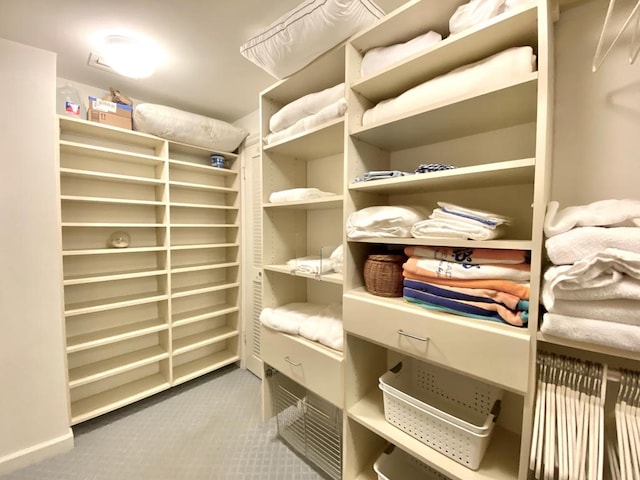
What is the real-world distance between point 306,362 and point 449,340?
30.2 inches

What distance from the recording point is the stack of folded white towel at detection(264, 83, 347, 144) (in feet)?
3.97

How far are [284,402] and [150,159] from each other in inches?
78.6

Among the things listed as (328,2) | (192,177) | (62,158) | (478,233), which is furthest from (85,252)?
(478,233)

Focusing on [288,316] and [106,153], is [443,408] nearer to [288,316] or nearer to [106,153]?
[288,316]

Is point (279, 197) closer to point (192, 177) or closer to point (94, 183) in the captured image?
point (192, 177)

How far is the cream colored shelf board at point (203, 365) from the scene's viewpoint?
212cm

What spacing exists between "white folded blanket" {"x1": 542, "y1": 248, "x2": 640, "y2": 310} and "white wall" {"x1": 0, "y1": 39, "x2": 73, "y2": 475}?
2.35 meters

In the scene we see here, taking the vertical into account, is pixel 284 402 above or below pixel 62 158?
below

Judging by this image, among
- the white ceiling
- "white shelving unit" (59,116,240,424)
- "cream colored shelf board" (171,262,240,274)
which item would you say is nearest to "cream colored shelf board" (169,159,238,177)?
"white shelving unit" (59,116,240,424)

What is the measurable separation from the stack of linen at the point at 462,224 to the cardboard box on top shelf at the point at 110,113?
210 cm

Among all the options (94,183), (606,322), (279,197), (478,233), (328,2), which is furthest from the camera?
(94,183)

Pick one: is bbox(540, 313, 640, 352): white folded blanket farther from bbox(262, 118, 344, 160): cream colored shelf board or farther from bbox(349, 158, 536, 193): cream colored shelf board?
bbox(262, 118, 344, 160): cream colored shelf board

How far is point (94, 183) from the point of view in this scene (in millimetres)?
1878

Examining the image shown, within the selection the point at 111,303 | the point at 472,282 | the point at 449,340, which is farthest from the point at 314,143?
the point at 111,303
